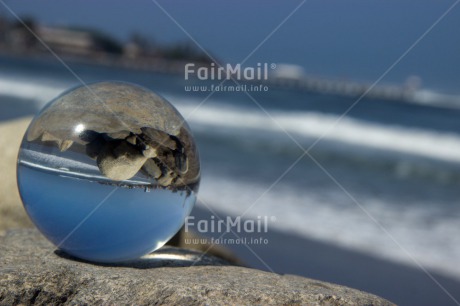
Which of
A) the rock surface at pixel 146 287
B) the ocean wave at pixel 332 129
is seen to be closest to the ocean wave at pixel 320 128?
the ocean wave at pixel 332 129

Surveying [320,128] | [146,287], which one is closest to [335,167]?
[320,128]

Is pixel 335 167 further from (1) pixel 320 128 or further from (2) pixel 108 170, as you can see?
(2) pixel 108 170

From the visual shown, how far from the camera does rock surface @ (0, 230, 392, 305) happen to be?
2.66m

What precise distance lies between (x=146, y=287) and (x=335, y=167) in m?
9.65

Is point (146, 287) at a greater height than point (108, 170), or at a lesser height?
lesser

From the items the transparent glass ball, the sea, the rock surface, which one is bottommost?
the rock surface

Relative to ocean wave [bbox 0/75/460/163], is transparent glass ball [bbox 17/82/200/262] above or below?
below

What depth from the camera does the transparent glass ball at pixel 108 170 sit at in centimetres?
286

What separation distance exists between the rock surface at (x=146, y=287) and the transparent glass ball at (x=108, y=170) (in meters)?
0.14

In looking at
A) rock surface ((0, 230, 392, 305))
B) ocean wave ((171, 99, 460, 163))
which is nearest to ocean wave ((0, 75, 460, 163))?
ocean wave ((171, 99, 460, 163))

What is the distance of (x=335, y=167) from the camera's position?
478 inches

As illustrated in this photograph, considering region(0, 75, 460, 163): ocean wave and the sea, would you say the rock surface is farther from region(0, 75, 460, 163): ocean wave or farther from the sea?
region(0, 75, 460, 163): ocean wave

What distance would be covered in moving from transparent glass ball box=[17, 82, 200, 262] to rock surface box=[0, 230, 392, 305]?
143 mm

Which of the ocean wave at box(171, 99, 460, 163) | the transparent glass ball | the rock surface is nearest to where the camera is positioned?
the rock surface
